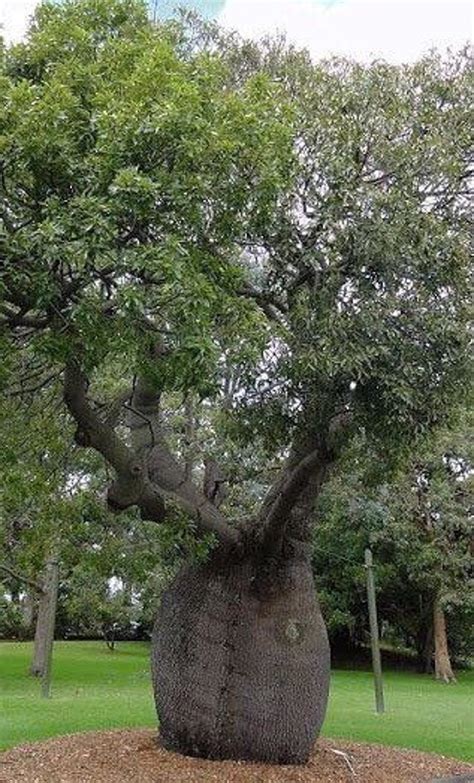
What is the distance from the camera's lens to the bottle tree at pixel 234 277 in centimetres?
550

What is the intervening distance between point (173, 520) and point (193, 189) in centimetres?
330

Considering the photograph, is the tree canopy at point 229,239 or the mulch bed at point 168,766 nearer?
the tree canopy at point 229,239

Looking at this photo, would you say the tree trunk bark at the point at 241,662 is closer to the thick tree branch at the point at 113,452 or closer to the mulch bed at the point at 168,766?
the mulch bed at the point at 168,766

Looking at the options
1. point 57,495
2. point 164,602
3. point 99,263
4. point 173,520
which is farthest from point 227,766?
point 99,263

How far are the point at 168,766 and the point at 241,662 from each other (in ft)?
3.74

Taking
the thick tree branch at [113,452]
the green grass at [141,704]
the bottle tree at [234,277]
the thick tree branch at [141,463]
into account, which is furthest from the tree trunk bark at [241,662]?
the green grass at [141,704]

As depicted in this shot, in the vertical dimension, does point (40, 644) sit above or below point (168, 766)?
above

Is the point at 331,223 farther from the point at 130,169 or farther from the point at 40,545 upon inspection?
the point at 40,545

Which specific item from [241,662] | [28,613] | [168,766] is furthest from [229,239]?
[28,613]

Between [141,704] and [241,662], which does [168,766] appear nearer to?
[241,662]

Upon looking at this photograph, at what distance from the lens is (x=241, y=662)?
852 centimetres

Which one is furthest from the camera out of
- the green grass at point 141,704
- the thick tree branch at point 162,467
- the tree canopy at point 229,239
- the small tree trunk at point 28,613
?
the small tree trunk at point 28,613

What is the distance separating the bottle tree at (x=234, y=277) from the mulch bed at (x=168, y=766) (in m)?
0.32

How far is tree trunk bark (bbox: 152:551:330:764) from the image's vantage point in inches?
331
